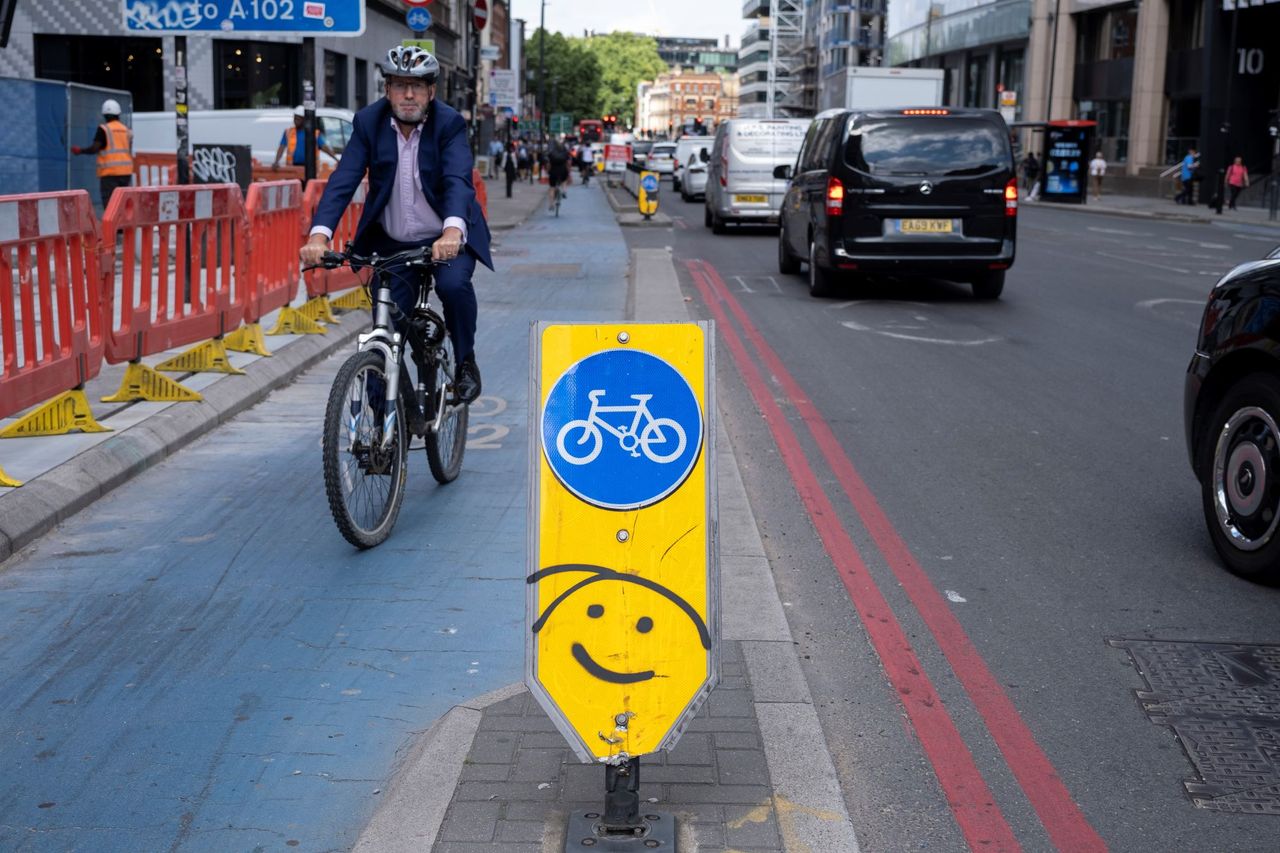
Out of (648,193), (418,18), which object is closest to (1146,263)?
(418,18)

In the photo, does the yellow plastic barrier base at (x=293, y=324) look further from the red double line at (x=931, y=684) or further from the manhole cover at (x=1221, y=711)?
the manhole cover at (x=1221, y=711)

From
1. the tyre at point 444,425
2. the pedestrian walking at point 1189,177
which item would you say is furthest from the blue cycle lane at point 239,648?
the pedestrian walking at point 1189,177

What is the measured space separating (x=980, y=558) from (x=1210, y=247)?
2279 centimetres

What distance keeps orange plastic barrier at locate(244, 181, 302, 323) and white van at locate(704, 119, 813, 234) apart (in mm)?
15371

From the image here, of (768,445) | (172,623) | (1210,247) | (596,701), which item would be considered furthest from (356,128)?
(1210,247)

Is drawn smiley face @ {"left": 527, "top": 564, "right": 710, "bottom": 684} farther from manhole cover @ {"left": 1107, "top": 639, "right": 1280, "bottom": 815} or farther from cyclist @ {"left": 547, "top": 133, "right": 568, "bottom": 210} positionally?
cyclist @ {"left": 547, "top": 133, "right": 568, "bottom": 210}

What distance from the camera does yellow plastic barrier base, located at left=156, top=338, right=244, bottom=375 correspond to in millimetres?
9531

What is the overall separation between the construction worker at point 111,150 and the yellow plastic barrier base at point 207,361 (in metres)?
9.39

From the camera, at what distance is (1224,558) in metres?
5.81

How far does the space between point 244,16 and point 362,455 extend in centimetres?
918

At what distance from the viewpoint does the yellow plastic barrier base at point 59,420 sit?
7340 mm

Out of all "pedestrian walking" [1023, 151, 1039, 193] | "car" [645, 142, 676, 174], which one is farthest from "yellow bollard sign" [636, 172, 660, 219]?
"pedestrian walking" [1023, 151, 1039, 193]

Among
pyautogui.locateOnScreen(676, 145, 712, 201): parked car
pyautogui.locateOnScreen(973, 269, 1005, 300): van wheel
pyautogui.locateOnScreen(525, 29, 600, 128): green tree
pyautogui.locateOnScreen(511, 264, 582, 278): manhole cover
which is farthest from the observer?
pyautogui.locateOnScreen(525, 29, 600, 128): green tree

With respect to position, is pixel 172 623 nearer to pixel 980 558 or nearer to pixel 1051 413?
pixel 980 558
